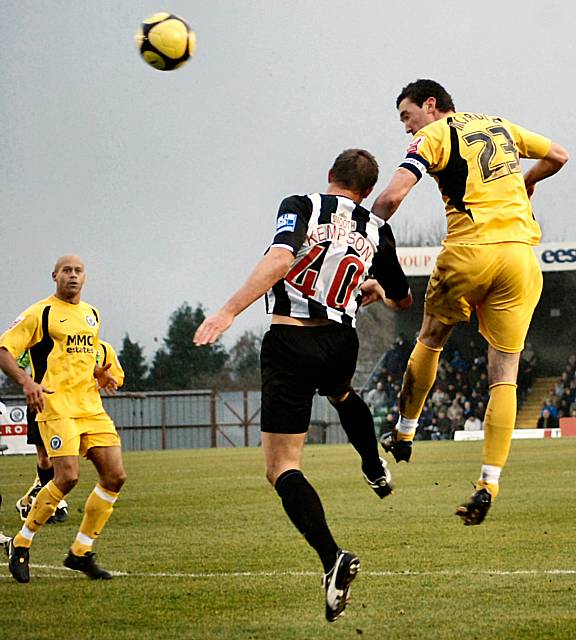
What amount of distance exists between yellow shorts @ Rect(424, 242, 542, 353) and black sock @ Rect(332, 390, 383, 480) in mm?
847

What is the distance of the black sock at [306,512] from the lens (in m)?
6.55

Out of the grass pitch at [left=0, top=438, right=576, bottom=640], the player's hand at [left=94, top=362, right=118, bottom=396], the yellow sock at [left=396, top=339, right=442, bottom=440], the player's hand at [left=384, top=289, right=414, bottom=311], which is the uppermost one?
the player's hand at [left=384, top=289, right=414, bottom=311]

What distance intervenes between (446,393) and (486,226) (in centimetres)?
3690

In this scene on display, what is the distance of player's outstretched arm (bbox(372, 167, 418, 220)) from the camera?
22.8ft

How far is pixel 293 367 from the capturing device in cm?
673

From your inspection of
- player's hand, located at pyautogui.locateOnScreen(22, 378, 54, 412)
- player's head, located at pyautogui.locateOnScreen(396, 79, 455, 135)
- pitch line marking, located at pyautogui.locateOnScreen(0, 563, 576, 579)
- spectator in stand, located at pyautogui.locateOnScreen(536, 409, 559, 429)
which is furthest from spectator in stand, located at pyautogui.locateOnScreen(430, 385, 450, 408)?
player's head, located at pyautogui.locateOnScreen(396, 79, 455, 135)

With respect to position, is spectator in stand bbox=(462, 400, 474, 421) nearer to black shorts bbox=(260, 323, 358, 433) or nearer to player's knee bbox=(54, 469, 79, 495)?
player's knee bbox=(54, 469, 79, 495)

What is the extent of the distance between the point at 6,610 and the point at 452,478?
1189cm

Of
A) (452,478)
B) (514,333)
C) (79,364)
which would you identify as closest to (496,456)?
(514,333)

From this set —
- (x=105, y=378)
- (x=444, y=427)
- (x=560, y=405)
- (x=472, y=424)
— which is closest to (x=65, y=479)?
(x=105, y=378)

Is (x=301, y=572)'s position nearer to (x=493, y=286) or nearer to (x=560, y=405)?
(x=493, y=286)

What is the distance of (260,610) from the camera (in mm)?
→ 7547

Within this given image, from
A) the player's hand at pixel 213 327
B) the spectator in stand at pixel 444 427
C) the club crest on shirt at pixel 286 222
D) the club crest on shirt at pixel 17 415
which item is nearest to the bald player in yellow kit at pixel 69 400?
the club crest on shirt at pixel 286 222

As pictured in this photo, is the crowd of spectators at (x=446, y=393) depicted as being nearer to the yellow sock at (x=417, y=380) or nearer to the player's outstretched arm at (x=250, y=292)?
the yellow sock at (x=417, y=380)
